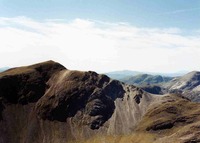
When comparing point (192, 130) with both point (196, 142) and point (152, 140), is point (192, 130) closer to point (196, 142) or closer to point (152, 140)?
point (196, 142)

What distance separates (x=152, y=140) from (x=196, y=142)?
2985cm

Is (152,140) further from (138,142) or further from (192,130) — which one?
(192,130)

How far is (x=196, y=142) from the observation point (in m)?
181

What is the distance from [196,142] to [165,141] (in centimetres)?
1844

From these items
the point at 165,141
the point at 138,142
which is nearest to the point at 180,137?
the point at 165,141

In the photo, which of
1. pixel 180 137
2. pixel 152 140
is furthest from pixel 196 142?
pixel 152 140

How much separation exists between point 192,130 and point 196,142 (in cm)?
1381

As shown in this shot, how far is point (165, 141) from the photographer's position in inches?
7333

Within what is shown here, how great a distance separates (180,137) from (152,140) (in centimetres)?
1938

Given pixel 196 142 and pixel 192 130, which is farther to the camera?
pixel 192 130

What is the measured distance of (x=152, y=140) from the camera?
199125 millimetres

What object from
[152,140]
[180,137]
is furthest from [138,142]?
[180,137]

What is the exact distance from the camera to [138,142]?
7844 inches

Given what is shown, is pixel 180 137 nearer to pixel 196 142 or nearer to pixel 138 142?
pixel 196 142
